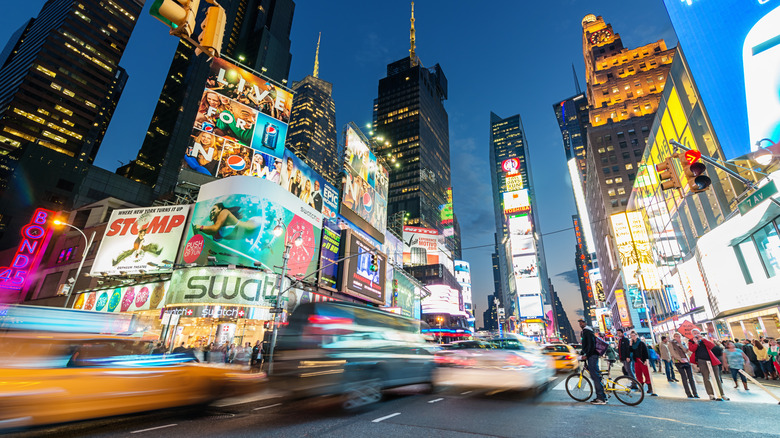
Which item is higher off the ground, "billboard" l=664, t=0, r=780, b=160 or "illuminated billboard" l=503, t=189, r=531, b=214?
"illuminated billboard" l=503, t=189, r=531, b=214

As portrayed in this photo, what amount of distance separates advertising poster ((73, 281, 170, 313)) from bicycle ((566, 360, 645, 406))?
29846mm

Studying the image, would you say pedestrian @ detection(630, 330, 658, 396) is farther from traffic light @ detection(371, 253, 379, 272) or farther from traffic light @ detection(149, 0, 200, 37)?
traffic light @ detection(371, 253, 379, 272)

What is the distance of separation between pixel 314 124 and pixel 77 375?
598 ft

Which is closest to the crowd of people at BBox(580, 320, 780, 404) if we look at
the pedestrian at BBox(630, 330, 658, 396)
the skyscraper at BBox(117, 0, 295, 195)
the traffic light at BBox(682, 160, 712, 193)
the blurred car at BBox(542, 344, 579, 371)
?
the pedestrian at BBox(630, 330, 658, 396)

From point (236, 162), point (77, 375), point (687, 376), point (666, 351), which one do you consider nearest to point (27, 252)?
point (236, 162)

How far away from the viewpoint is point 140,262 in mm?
29188

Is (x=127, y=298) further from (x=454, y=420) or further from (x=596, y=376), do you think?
(x=596, y=376)

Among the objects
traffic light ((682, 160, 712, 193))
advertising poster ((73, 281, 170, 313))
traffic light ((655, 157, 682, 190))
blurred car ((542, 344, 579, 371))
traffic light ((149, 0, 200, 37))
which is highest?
traffic light ((655, 157, 682, 190))

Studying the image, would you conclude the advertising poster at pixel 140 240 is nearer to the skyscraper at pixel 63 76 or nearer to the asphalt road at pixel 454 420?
the asphalt road at pixel 454 420

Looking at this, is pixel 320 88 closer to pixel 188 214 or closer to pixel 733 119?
pixel 188 214

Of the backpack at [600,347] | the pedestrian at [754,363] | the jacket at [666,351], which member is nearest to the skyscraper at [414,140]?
the pedestrian at [754,363]

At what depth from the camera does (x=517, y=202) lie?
100m

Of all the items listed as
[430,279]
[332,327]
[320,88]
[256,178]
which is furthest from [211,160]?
[320,88]

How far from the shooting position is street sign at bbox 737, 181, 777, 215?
16.7 meters
